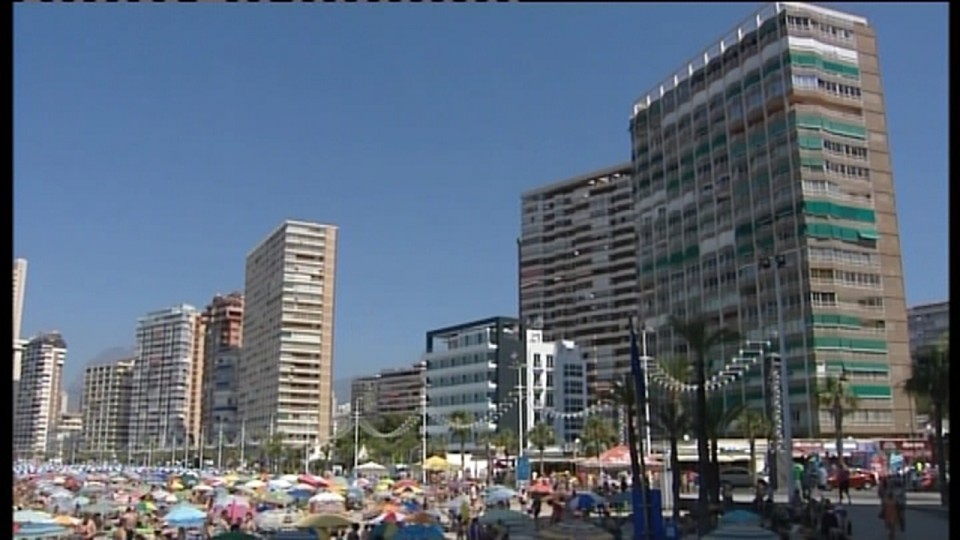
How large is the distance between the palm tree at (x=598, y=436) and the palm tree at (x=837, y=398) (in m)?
13.5

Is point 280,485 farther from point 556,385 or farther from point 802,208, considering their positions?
point 556,385

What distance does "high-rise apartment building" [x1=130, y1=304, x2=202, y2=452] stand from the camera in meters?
110

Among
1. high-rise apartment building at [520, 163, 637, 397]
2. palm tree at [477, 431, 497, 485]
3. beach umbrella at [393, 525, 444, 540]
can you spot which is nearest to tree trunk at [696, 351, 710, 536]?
beach umbrella at [393, 525, 444, 540]

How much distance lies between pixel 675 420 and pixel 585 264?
59107 mm

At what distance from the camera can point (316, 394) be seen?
91.1 metres

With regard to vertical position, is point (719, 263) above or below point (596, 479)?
above

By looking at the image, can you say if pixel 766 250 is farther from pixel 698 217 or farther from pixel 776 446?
pixel 776 446

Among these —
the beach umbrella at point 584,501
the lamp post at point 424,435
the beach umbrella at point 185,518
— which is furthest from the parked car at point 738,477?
the beach umbrella at point 185,518

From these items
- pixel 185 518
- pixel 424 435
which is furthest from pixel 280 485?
pixel 424 435

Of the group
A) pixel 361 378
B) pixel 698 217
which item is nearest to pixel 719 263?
pixel 698 217

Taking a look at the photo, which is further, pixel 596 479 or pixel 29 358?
pixel 29 358

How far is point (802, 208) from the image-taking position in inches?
1704

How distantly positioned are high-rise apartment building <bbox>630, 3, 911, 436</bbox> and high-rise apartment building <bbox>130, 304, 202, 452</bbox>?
73.9m

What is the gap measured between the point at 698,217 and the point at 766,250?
5801 mm
